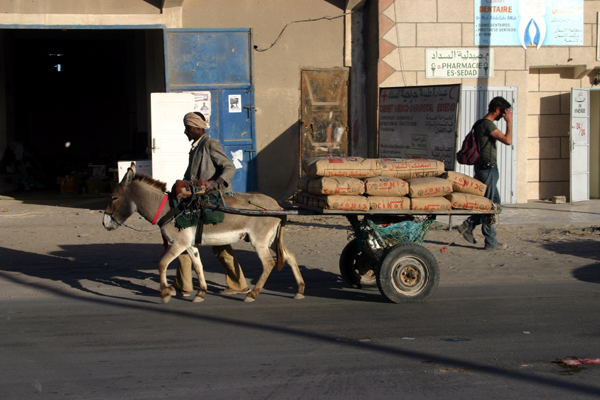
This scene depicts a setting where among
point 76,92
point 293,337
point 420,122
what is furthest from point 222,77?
point 76,92

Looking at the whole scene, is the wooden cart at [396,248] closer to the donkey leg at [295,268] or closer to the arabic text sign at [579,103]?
the donkey leg at [295,268]

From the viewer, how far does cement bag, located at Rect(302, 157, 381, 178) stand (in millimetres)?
5645

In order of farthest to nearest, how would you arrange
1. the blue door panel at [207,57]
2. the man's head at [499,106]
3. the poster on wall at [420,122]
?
the blue door panel at [207,57] < the poster on wall at [420,122] < the man's head at [499,106]

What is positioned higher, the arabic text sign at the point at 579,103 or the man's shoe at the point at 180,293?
the arabic text sign at the point at 579,103

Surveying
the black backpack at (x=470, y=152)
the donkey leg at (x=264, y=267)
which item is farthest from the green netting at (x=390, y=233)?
the black backpack at (x=470, y=152)

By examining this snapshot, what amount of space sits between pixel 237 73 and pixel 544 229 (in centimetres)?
691

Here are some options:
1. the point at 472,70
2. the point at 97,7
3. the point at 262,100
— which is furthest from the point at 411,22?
the point at 97,7

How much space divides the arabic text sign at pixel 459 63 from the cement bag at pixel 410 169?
267 inches

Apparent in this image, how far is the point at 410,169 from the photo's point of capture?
595cm

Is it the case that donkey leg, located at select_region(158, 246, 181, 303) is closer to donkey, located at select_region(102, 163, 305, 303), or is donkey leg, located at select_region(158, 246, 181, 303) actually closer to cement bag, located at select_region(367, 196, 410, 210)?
donkey, located at select_region(102, 163, 305, 303)

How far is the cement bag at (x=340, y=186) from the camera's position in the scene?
550 cm

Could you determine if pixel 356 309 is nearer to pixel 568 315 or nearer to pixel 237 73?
pixel 568 315

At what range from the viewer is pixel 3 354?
4.44 m

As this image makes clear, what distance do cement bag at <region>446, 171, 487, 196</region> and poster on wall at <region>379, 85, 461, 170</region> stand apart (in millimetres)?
2649
